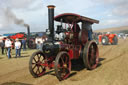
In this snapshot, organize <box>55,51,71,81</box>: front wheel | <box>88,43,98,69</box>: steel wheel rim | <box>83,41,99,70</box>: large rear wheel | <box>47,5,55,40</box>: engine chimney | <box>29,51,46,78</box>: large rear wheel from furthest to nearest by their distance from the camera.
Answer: <box>88,43,98,69</box>: steel wheel rim < <box>83,41,99,70</box>: large rear wheel < <box>47,5,55,40</box>: engine chimney < <box>29,51,46,78</box>: large rear wheel < <box>55,51,71,81</box>: front wheel

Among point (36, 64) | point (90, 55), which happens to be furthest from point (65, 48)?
point (90, 55)

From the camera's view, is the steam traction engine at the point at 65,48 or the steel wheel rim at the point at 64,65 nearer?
the steel wheel rim at the point at 64,65

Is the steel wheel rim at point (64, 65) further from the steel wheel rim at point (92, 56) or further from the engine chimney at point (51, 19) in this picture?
the steel wheel rim at point (92, 56)

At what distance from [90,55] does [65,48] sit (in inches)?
55.4

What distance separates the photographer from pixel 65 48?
491 centimetres

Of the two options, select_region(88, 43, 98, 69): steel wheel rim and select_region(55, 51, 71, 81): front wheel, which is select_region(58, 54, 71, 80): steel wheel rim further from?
select_region(88, 43, 98, 69): steel wheel rim

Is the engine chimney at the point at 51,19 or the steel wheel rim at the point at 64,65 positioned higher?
the engine chimney at the point at 51,19

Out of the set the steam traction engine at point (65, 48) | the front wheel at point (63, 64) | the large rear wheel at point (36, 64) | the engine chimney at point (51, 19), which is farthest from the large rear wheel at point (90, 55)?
the large rear wheel at point (36, 64)

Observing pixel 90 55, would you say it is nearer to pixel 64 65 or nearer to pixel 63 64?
pixel 64 65

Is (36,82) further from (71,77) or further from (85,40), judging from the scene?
(85,40)

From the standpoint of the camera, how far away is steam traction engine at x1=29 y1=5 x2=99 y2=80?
4.71 m

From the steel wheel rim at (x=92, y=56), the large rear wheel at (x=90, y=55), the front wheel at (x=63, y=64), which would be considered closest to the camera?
the front wheel at (x=63, y=64)

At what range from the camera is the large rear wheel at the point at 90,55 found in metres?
5.30

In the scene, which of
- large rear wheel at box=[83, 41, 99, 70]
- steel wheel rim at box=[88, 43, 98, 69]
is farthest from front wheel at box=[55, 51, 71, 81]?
steel wheel rim at box=[88, 43, 98, 69]
